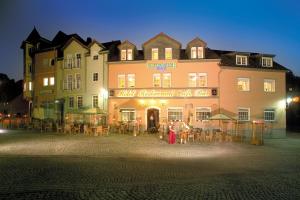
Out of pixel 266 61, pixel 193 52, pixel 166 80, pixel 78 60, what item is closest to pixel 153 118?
pixel 166 80

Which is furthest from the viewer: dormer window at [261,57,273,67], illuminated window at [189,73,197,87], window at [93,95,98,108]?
window at [93,95,98,108]

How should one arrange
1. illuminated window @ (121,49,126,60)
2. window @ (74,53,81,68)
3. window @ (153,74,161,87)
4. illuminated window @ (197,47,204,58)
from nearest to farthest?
1. illuminated window @ (197,47,204,58)
2. window @ (153,74,161,87)
3. illuminated window @ (121,49,126,60)
4. window @ (74,53,81,68)

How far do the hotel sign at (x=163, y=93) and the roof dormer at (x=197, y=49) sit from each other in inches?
138

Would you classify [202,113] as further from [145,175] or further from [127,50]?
[145,175]

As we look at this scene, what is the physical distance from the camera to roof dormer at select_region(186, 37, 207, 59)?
31.0 m

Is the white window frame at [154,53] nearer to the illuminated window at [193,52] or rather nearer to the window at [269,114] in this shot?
the illuminated window at [193,52]

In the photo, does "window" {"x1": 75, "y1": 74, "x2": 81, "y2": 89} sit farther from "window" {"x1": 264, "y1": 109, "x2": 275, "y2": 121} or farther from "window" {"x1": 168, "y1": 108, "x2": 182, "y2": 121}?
"window" {"x1": 264, "y1": 109, "x2": 275, "y2": 121}

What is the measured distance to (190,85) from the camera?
30891 millimetres

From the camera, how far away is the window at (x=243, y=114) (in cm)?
3088

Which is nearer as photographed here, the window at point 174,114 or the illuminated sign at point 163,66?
the window at point 174,114

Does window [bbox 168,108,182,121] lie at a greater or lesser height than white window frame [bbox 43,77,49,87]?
lesser

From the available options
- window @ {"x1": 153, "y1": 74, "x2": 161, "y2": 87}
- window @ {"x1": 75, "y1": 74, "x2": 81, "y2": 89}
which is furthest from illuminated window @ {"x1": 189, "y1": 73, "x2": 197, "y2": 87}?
window @ {"x1": 75, "y1": 74, "x2": 81, "y2": 89}

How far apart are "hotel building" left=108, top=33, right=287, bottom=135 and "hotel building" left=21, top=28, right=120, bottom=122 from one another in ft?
6.67

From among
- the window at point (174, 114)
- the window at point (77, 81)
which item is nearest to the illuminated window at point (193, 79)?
the window at point (174, 114)
